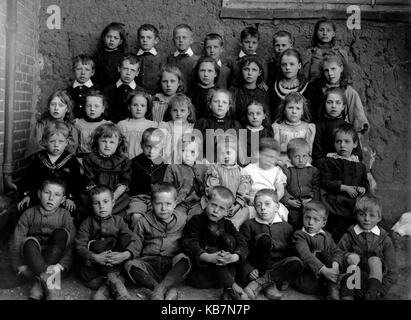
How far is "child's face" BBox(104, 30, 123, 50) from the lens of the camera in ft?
16.7

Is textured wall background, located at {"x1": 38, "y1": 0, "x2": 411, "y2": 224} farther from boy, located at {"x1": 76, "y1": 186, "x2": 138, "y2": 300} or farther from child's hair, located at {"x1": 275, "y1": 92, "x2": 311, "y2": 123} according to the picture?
boy, located at {"x1": 76, "y1": 186, "x2": 138, "y2": 300}

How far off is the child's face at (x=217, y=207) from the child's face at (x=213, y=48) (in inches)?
80.6

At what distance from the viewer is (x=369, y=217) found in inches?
141

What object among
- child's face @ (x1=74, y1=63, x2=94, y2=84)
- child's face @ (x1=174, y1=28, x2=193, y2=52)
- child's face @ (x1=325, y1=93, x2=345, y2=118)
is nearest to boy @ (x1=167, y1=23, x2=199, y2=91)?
child's face @ (x1=174, y1=28, x2=193, y2=52)

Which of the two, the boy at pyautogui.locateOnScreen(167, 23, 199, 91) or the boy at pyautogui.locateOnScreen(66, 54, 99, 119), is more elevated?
the boy at pyautogui.locateOnScreen(167, 23, 199, 91)

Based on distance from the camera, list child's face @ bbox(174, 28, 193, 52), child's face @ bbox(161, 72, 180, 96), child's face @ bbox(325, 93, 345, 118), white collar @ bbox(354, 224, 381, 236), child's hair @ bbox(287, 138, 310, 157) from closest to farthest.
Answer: white collar @ bbox(354, 224, 381, 236)
child's hair @ bbox(287, 138, 310, 157)
child's face @ bbox(325, 93, 345, 118)
child's face @ bbox(161, 72, 180, 96)
child's face @ bbox(174, 28, 193, 52)

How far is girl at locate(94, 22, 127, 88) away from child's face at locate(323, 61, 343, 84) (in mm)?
2023

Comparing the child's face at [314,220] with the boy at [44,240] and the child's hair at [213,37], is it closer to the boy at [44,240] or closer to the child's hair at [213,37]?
the boy at [44,240]

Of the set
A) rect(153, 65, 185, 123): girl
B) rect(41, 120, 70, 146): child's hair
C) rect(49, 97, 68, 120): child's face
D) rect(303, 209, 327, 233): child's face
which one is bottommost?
rect(303, 209, 327, 233): child's face

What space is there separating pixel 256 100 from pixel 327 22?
1.21m

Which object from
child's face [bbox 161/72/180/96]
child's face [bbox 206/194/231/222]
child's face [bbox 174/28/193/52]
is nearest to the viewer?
child's face [bbox 206/194/231/222]

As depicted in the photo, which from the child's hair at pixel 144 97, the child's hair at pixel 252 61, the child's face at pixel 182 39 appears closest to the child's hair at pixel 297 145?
the child's hair at pixel 252 61

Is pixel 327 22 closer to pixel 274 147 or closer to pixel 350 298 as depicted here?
pixel 274 147

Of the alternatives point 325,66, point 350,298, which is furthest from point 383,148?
point 350,298
